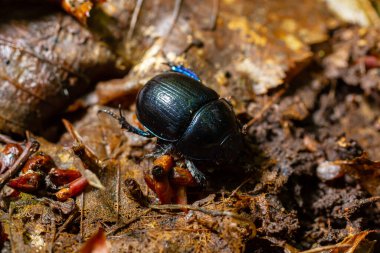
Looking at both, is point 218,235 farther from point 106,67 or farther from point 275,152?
point 106,67

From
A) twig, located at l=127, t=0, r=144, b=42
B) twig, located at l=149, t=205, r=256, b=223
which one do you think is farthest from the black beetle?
twig, located at l=127, t=0, r=144, b=42

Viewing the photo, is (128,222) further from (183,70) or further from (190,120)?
(183,70)

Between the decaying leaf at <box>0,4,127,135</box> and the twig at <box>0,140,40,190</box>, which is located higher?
the decaying leaf at <box>0,4,127,135</box>

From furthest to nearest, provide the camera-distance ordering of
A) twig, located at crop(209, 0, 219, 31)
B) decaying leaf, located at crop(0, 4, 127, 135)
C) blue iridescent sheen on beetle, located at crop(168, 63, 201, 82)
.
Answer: twig, located at crop(209, 0, 219, 31) → blue iridescent sheen on beetle, located at crop(168, 63, 201, 82) → decaying leaf, located at crop(0, 4, 127, 135)

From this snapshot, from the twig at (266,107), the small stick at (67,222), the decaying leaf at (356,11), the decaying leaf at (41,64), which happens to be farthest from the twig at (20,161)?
the decaying leaf at (356,11)

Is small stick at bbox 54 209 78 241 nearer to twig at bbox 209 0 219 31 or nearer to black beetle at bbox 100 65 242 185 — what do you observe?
black beetle at bbox 100 65 242 185

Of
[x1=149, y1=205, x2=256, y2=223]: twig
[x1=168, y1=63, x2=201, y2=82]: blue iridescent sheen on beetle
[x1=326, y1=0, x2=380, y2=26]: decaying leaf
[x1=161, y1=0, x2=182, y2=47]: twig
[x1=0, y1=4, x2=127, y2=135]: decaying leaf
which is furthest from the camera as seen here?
[x1=326, y1=0, x2=380, y2=26]: decaying leaf

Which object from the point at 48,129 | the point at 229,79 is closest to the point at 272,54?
the point at 229,79
